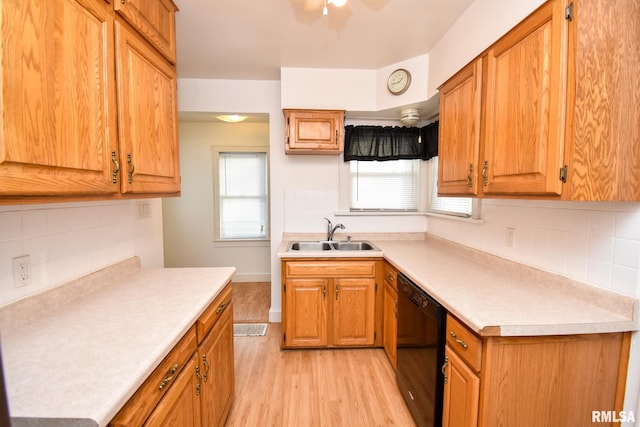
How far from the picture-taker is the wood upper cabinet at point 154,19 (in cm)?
125

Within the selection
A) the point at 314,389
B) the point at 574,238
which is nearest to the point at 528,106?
the point at 574,238

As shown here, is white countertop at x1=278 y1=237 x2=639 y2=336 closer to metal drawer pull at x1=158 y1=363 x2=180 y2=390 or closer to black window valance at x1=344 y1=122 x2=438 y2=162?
metal drawer pull at x1=158 y1=363 x2=180 y2=390

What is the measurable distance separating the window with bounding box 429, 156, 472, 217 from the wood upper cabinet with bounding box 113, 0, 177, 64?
235cm

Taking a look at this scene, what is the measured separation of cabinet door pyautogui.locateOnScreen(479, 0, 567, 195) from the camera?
1.09 m

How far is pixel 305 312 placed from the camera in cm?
246

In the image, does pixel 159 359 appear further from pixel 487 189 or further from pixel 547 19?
pixel 547 19

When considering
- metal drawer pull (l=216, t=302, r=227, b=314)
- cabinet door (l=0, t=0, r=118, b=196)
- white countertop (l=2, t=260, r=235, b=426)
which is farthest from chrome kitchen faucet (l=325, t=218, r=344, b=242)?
cabinet door (l=0, t=0, r=118, b=196)

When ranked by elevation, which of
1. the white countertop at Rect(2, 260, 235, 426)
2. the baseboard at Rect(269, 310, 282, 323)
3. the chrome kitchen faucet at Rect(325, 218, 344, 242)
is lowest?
the baseboard at Rect(269, 310, 282, 323)

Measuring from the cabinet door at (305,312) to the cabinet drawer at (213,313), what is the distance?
2.51 feet

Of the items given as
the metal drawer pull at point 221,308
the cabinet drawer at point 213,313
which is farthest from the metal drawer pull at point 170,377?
the metal drawer pull at point 221,308

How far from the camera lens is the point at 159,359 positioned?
0.92 m

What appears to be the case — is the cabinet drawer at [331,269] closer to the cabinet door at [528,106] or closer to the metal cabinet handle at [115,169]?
the cabinet door at [528,106]

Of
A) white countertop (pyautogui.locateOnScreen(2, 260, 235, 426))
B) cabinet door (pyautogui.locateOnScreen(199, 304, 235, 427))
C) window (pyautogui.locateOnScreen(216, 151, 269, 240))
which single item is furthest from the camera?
window (pyautogui.locateOnScreen(216, 151, 269, 240))

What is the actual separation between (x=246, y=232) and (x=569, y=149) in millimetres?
4037
